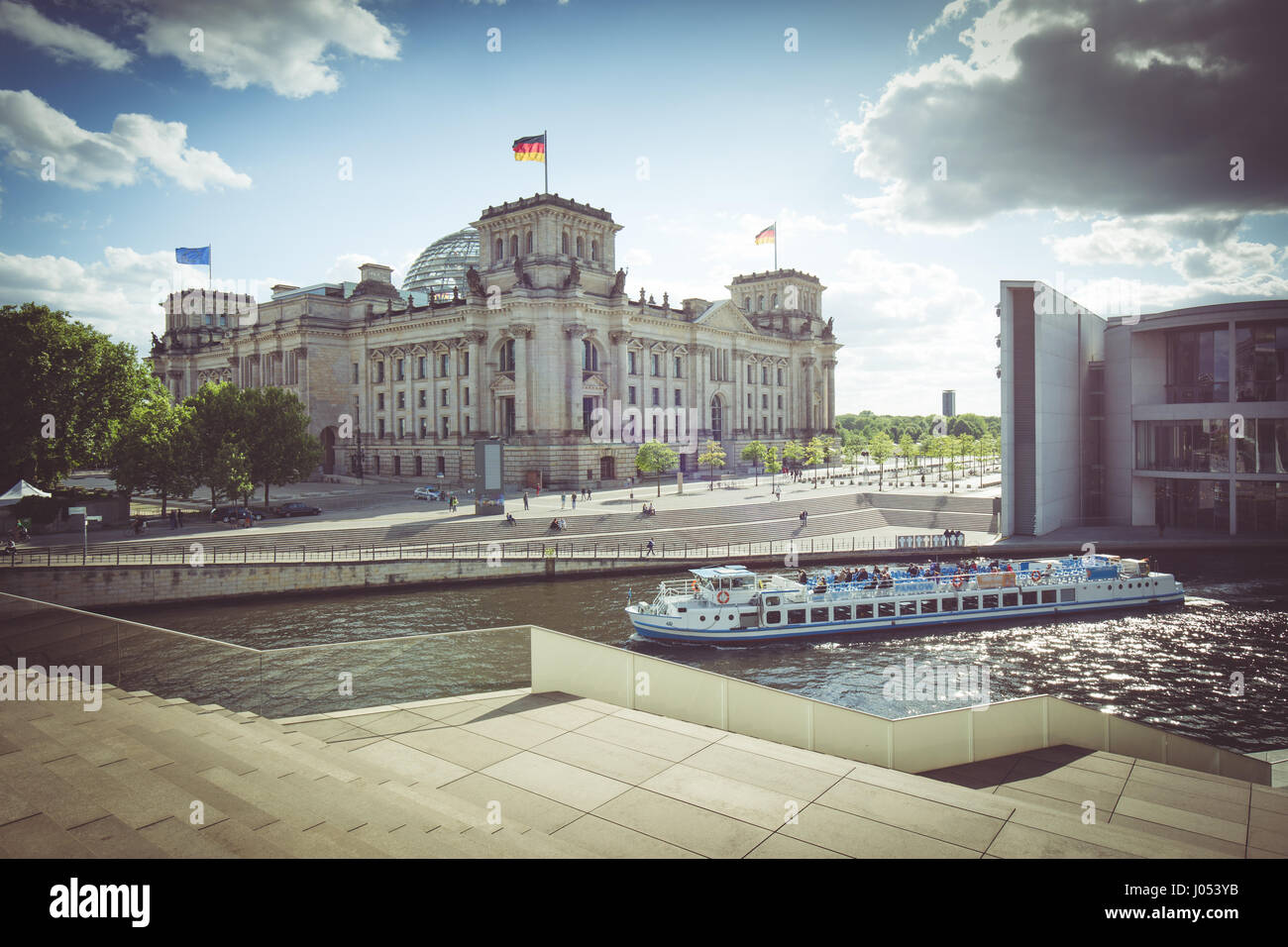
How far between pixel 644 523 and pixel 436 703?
1689 inches

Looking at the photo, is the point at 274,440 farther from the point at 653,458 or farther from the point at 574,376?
the point at 653,458

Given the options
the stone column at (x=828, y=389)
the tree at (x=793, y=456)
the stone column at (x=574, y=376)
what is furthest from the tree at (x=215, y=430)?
the stone column at (x=828, y=389)

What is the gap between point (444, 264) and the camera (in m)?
117

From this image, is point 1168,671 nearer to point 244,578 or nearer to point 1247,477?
point 1247,477

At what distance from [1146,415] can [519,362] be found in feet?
195

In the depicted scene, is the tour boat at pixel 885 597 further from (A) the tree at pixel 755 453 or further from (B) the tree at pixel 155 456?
(A) the tree at pixel 755 453

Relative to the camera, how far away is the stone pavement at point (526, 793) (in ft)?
27.0

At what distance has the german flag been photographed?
7738 centimetres

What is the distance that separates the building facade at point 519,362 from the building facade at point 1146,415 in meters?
44.3

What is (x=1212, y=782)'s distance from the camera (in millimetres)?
13867

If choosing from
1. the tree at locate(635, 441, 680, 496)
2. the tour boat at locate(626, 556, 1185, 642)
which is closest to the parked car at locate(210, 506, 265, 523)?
the tour boat at locate(626, 556, 1185, 642)

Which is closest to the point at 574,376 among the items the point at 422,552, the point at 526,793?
the point at 422,552
